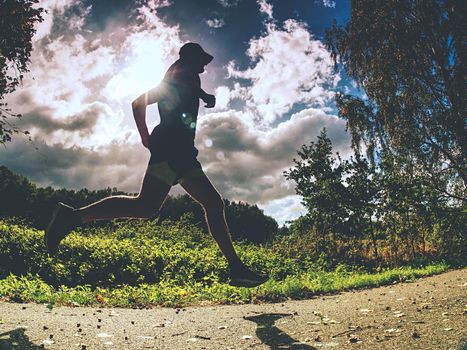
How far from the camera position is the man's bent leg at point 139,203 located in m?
2.98

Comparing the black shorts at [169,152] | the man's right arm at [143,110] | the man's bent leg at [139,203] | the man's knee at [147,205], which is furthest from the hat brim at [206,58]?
the man's knee at [147,205]

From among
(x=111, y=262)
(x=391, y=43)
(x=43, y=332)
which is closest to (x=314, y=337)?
(x=43, y=332)

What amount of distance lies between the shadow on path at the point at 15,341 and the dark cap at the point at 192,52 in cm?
248

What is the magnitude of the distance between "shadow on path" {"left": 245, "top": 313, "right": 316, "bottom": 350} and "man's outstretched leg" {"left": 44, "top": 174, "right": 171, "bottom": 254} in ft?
4.29

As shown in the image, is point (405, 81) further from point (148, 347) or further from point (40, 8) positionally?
point (148, 347)

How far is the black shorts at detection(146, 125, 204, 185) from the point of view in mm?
2938

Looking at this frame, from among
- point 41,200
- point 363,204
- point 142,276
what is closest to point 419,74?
point 363,204

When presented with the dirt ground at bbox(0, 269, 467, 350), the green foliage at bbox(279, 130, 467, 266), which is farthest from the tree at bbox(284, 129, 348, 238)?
the dirt ground at bbox(0, 269, 467, 350)

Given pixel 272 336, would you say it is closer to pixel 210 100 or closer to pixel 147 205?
pixel 147 205

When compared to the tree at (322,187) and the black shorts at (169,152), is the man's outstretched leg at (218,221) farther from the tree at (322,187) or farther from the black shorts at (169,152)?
the tree at (322,187)

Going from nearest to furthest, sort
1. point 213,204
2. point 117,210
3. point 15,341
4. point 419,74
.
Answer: point 15,341 → point 117,210 → point 213,204 → point 419,74

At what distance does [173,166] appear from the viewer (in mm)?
2953

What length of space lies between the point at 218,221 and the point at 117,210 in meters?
0.85

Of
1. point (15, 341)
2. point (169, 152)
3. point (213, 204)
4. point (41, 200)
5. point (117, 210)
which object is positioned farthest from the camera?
point (41, 200)
